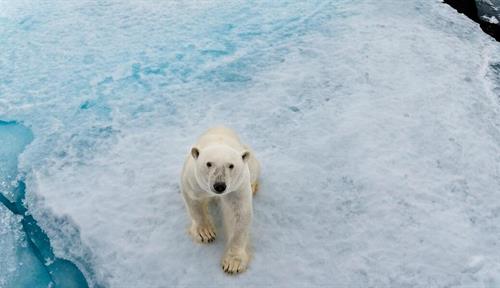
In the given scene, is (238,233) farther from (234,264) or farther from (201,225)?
(201,225)

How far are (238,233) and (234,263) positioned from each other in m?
0.20

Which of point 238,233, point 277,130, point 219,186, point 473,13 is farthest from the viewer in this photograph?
point 473,13

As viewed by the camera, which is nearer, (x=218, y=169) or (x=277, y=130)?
(x=218, y=169)

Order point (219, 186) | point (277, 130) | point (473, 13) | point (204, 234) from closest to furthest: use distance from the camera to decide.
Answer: point (219, 186)
point (204, 234)
point (277, 130)
point (473, 13)

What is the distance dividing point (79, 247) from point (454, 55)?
411 cm

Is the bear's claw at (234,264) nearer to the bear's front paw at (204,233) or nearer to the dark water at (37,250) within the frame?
the bear's front paw at (204,233)

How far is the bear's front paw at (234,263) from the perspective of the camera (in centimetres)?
283

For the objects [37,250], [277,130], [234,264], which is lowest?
[37,250]

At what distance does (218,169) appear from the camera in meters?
2.41

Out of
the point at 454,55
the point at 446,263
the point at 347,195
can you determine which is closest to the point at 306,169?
the point at 347,195

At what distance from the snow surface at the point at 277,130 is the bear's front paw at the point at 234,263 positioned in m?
0.07

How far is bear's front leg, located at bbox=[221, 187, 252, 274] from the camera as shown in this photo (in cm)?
270

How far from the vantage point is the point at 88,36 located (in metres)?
5.75

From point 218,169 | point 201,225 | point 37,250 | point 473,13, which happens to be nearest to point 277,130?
point 201,225
